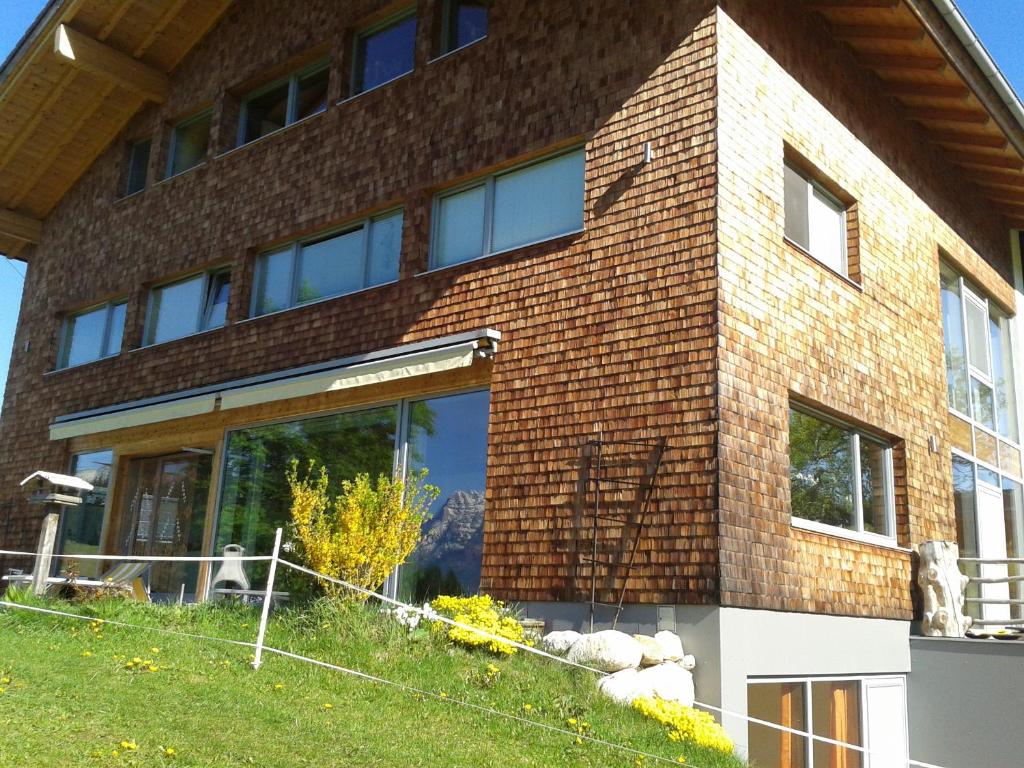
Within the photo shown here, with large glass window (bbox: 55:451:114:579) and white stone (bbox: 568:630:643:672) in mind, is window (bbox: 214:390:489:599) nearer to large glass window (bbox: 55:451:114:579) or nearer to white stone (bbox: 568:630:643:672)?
white stone (bbox: 568:630:643:672)

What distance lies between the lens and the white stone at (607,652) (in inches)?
320

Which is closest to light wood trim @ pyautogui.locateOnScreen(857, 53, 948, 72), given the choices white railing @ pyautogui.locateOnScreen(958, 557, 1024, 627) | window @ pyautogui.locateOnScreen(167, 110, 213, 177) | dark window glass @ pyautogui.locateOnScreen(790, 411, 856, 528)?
dark window glass @ pyautogui.locateOnScreen(790, 411, 856, 528)

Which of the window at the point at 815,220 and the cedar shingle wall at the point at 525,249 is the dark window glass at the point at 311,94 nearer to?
the cedar shingle wall at the point at 525,249

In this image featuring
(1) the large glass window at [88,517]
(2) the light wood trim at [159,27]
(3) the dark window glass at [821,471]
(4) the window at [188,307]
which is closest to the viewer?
(3) the dark window glass at [821,471]

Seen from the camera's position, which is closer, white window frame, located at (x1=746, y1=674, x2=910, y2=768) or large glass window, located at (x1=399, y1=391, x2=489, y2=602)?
white window frame, located at (x1=746, y1=674, x2=910, y2=768)

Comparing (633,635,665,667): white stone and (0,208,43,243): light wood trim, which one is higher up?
(0,208,43,243): light wood trim

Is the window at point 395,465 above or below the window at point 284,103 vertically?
below

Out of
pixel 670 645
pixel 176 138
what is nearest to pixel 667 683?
pixel 670 645

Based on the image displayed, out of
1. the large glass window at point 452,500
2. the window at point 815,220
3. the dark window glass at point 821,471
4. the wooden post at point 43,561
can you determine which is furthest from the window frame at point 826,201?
the wooden post at point 43,561

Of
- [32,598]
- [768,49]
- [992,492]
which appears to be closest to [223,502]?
[32,598]

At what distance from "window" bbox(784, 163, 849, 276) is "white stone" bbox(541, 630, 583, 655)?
4.59m

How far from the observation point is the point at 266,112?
50.3 ft

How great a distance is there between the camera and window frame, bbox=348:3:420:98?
525 inches

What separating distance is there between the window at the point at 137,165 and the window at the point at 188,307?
2.29 meters
